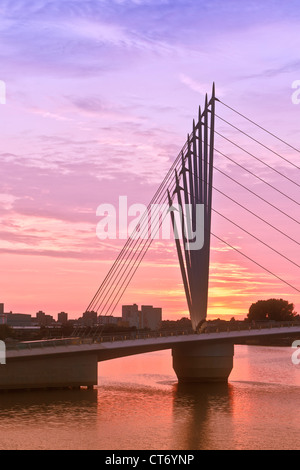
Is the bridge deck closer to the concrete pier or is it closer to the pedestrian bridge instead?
the pedestrian bridge

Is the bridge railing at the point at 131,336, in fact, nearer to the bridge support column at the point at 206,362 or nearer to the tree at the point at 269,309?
the bridge support column at the point at 206,362

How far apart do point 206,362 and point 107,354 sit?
8.23 m

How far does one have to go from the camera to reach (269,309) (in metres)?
161

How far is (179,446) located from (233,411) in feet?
37.0

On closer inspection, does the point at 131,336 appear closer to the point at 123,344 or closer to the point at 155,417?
the point at 123,344

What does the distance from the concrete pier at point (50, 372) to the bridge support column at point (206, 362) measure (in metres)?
9.19

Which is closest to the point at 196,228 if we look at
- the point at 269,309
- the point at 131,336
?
the point at 131,336

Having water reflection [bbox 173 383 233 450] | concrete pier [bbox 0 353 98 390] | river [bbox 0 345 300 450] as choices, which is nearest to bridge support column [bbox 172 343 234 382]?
water reflection [bbox 173 383 233 450]

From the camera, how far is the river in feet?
109

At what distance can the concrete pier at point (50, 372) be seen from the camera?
48.1 m

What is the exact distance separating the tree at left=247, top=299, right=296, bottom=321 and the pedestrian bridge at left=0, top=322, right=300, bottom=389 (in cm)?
9558

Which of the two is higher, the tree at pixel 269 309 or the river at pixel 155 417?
the tree at pixel 269 309

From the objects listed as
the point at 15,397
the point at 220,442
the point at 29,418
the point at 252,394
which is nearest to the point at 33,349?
the point at 15,397

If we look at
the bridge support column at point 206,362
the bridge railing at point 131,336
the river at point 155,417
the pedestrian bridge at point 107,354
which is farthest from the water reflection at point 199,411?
the bridge railing at point 131,336
